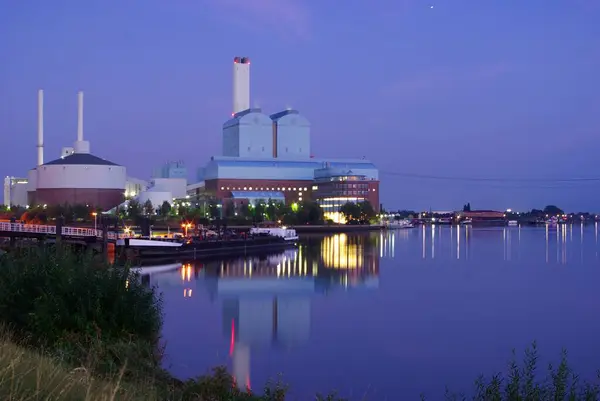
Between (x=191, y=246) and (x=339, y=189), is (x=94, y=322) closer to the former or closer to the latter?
(x=191, y=246)

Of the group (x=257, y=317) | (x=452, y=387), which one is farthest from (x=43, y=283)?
(x=257, y=317)

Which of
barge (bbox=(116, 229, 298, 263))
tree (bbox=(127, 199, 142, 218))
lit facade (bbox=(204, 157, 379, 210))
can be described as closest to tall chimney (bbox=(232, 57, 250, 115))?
lit facade (bbox=(204, 157, 379, 210))

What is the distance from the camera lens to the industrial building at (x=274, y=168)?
108 m

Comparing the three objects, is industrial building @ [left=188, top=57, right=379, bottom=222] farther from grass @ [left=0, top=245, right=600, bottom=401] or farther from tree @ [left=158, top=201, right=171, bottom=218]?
grass @ [left=0, top=245, right=600, bottom=401]

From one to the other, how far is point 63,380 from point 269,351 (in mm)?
11476

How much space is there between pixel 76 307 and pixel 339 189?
95950 mm

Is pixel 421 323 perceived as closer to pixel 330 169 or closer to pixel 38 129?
pixel 38 129

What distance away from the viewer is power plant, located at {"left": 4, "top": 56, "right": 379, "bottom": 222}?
92875 mm

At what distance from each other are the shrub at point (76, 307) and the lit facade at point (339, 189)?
9201 cm

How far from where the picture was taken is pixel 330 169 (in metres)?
111

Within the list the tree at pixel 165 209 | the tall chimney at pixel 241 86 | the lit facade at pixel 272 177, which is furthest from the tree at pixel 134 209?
the tall chimney at pixel 241 86

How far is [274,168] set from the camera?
111m

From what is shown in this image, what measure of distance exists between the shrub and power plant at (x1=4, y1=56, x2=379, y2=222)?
77994 mm

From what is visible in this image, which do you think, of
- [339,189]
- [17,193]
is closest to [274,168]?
[339,189]
